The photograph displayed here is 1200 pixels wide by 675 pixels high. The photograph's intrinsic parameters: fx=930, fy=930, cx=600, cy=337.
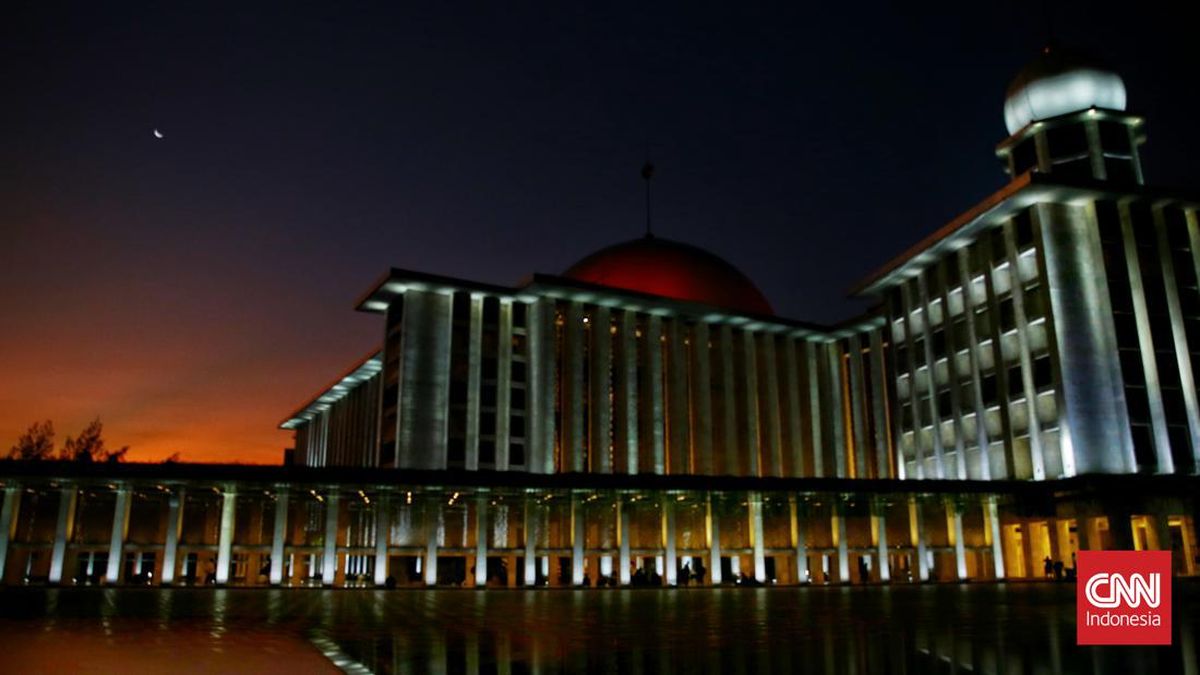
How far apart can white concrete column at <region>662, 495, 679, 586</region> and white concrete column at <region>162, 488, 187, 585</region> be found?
20190mm

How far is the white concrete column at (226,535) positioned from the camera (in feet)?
119

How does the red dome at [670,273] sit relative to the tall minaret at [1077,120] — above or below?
below

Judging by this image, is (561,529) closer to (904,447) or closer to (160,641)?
(904,447)

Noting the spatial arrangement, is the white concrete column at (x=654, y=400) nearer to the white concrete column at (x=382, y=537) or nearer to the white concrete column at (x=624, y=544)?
the white concrete column at (x=624, y=544)

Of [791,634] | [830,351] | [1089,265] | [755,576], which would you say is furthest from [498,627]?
[830,351]

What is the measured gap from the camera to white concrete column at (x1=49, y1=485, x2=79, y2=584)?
113ft

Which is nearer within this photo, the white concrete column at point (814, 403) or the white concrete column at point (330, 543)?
the white concrete column at point (330, 543)

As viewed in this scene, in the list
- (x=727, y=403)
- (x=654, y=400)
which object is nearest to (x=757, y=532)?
(x=654, y=400)

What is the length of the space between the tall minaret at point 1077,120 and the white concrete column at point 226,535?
159ft

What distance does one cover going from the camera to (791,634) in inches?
580

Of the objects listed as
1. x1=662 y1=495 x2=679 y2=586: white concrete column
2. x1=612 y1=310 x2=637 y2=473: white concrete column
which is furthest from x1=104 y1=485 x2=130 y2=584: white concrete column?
x1=612 y1=310 x2=637 y2=473: white concrete column

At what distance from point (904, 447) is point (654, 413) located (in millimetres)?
17055

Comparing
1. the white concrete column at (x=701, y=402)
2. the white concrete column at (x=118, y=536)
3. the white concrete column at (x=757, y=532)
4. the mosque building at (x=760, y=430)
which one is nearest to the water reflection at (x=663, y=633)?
the white concrete column at (x=118, y=536)

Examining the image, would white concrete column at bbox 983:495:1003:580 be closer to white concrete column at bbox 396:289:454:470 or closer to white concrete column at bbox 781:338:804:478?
white concrete column at bbox 781:338:804:478
